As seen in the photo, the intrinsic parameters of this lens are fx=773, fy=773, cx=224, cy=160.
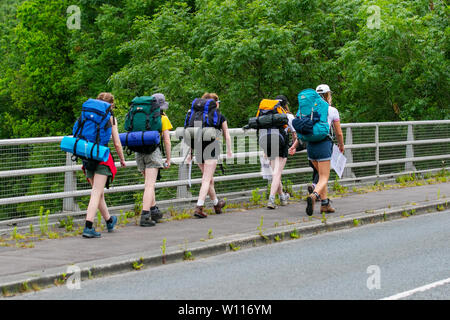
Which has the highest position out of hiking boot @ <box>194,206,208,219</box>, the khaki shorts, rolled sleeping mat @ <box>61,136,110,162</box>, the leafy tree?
the leafy tree

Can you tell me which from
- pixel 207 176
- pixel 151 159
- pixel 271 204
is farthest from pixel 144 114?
pixel 271 204

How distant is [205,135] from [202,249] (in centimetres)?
286

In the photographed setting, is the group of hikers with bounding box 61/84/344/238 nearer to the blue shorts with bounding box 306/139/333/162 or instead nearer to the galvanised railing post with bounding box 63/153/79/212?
the blue shorts with bounding box 306/139/333/162

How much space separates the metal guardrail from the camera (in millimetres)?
10109

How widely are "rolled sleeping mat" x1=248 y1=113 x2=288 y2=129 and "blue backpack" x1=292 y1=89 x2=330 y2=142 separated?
2.14 feet

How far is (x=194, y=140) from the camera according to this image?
11.5m

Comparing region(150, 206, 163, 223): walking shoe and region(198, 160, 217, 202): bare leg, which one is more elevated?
region(198, 160, 217, 202): bare leg

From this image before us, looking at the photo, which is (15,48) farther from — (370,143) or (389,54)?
(370,143)

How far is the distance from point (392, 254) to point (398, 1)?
17.7 meters

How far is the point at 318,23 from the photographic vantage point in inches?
1156

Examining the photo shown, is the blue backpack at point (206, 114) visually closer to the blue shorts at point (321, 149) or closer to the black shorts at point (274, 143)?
the black shorts at point (274, 143)

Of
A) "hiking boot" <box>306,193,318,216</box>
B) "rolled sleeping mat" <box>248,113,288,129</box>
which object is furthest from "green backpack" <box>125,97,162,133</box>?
"hiking boot" <box>306,193,318,216</box>

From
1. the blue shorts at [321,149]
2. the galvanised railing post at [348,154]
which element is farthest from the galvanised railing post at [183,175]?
the galvanised railing post at [348,154]

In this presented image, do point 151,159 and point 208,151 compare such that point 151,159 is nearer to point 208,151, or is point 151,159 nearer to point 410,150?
point 208,151
